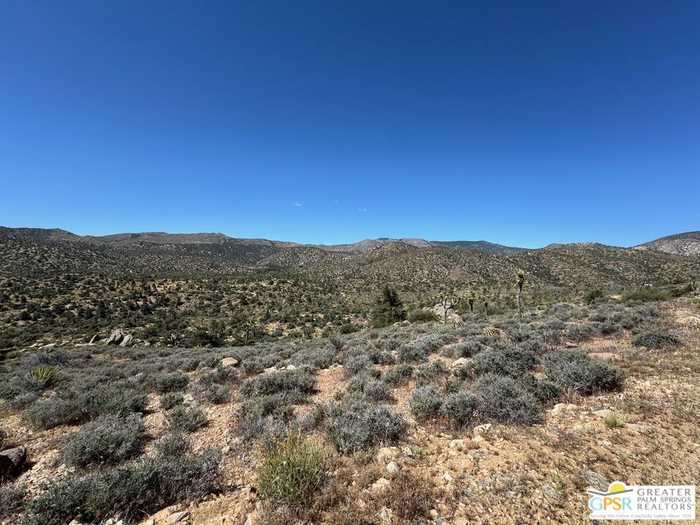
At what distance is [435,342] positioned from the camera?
36.6 ft

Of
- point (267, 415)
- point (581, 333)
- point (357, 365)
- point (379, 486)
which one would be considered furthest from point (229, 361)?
point (581, 333)

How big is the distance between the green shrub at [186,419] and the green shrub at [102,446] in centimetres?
69

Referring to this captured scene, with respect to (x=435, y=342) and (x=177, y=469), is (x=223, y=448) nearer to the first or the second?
(x=177, y=469)

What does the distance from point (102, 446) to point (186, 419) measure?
1.48 meters

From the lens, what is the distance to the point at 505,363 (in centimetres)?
757

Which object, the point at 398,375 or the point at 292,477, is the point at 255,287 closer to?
the point at 398,375

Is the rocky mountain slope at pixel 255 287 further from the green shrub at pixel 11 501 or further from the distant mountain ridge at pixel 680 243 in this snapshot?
the distant mountain ridge at pixel 680 243

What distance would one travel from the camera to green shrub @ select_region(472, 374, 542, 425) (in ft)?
16.8

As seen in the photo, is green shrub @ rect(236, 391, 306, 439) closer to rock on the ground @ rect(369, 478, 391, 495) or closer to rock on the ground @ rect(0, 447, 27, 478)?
rock on the ground @ rect(369, 478, 391, 495)

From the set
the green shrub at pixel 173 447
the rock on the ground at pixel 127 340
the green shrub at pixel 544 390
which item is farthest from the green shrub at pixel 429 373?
the rock on the ground at pixel 127 340

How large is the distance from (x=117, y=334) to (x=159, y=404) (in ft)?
70.7

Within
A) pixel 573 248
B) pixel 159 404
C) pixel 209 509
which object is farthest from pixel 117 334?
pixel 573 248

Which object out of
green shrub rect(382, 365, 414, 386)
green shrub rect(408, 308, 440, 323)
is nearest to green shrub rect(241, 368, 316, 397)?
green shrub rect(382, 365, 414, 386)

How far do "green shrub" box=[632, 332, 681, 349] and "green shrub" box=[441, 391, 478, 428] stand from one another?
7100mm
